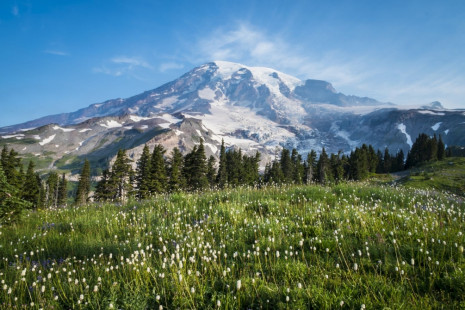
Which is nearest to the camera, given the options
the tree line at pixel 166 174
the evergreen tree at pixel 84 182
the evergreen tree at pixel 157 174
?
the tree line at pixel 166 174

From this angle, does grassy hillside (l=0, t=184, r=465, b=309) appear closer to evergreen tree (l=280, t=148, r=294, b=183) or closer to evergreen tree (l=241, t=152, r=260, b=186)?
evergreen tree (l=241, t=152, r=260, b=186)

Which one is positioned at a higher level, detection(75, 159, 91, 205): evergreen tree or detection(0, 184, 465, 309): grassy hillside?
detection(0, 184, 465, 309): grassy hillside

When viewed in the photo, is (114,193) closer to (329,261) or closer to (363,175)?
(329,261)

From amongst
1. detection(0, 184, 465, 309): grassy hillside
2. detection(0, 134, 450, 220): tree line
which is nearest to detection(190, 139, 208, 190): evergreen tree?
detection(0, 134, 450, 220): tree line

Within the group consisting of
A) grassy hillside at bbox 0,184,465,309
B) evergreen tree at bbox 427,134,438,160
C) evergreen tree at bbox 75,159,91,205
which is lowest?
evergreen tree at bbox 75,159,91,205

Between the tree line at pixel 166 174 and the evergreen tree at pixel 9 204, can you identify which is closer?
the evergreen tree at pixel 9 204

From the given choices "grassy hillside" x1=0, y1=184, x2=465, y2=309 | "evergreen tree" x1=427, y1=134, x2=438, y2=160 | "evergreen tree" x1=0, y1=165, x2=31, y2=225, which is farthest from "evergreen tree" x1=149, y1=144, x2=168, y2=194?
"evergreen tree" x1=427, y1=134, x2=438, y2=160

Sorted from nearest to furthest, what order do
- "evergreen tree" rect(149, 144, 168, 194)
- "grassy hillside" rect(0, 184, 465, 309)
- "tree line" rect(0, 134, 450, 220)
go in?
1. "grassy hillside" rect(0, 184, 465, 309)
2. "tree line" rect(0, 134, 450, 220)
3. "evergreen tree" rect(149, 144, 168, 194)

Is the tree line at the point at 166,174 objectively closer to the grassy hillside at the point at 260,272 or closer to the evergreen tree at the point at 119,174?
the evergreen tree at the point at 119,174

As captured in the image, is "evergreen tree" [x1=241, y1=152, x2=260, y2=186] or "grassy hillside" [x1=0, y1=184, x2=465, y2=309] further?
"evergreen tree" [x1=241, y1=152, x2=260, y2=186]

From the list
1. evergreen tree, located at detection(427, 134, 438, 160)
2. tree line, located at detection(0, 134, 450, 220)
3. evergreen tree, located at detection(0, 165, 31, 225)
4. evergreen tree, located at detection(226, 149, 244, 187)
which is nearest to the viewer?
evergreen tree, located at detection(0, 165, 31, 225)

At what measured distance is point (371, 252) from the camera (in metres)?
4.53

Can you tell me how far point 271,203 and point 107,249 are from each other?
198 inches

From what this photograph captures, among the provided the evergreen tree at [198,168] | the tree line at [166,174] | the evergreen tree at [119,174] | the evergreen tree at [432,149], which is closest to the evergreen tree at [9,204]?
the tree line at [166,174]
